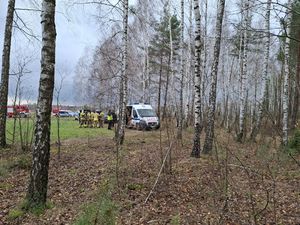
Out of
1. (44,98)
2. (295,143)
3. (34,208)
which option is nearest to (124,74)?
(295,143)

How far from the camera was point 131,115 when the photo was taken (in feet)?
87.2

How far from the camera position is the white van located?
24781mm

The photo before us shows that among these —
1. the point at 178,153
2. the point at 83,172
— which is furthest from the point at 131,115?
the point at 83,172

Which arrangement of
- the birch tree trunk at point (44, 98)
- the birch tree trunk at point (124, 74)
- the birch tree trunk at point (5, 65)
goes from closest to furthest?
1. the birch tree trunk at point (44, 98)
2. the birch tree trunk at point (5, 65)
3. the birch tree trunk at point (124, 74)

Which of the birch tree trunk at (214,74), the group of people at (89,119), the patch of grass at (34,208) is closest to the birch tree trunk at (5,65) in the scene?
the patch of grass at (34,208)

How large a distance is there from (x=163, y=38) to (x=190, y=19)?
13313 millimetres

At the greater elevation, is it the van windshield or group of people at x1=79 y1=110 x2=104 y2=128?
the van windshield

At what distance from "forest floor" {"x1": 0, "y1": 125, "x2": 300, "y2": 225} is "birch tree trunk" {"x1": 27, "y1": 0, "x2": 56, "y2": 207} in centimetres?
79

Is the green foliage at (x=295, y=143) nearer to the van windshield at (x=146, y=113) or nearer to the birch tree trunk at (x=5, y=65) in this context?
the birch tree trunk at (x=5, y=65)

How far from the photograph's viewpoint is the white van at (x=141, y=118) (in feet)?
81.3

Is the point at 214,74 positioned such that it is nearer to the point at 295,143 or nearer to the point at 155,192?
the point at 295,143

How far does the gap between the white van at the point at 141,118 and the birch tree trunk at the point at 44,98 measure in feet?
61.6

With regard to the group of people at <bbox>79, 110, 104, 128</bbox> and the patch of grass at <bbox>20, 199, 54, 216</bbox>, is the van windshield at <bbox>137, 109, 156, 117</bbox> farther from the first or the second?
the patch of grass at <bbox>20, 199, 54, 216</bbox>

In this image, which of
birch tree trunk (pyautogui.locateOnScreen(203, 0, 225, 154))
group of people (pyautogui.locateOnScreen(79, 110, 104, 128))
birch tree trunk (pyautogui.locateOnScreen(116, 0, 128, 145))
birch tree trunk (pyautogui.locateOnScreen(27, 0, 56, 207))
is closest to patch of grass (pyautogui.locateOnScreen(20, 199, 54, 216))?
birch tree trunk (pyautogui.locateOnScreen(27, 0, 56, 207))
